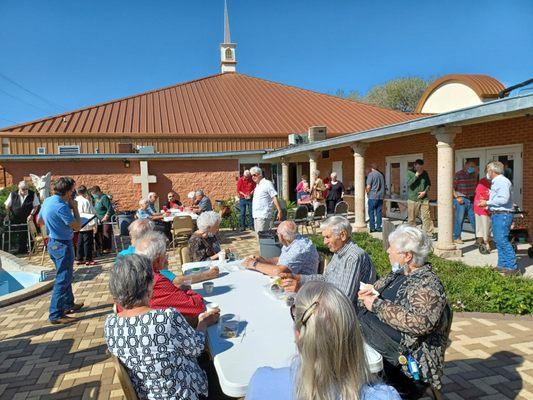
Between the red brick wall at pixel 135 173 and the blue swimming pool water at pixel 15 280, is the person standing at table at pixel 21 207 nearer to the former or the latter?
the blue swimming pool water at pixel 15 280

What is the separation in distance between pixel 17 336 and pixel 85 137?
15376 mm

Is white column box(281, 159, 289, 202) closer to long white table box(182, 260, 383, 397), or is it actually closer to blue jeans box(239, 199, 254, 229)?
blue jeans box(239, 199, 254, 229)

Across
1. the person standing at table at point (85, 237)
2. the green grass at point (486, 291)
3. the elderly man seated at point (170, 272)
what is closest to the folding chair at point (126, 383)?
the elderly man seated at point (170, 272)

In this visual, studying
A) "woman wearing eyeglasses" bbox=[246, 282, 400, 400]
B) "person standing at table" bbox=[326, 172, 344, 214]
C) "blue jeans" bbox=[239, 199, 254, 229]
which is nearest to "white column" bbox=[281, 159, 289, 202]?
"blue jeans" bbox=[239, 199, 254, 229]

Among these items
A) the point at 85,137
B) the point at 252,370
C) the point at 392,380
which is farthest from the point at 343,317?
the point at 85,137

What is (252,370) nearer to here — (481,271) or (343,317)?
(343,317)

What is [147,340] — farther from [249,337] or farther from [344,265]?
[344,265]

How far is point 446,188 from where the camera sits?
6828 millimetres

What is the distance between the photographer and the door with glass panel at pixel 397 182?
11923mm

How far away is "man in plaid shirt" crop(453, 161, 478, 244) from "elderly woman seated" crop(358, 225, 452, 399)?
6257mm

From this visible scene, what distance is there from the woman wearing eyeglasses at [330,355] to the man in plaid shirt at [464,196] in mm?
7584

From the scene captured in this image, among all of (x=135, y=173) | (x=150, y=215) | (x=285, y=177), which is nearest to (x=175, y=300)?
(x=150, y=215)

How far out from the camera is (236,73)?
27.0 m

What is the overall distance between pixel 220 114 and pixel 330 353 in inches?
832
